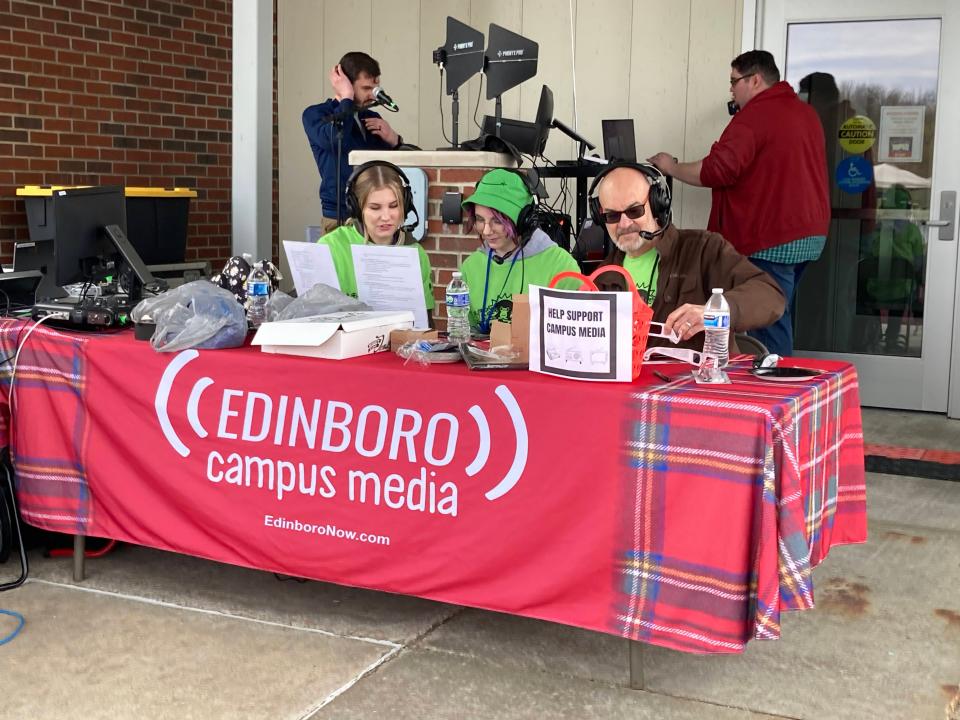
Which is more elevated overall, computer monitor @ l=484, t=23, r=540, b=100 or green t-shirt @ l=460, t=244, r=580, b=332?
computer monitor @ l=484, t=23, r=540, b=100

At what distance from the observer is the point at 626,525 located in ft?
7.64

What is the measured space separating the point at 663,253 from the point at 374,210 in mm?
998

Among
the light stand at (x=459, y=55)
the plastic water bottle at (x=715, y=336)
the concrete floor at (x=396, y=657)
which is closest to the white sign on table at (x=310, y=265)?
the concrete floor at (x=396, y=657)

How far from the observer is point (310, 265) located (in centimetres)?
330

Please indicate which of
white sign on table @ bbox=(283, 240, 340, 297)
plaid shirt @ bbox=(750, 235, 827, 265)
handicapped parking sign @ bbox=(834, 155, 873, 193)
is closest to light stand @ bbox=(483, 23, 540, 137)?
plaid shirt @ bbox=(750, 235, 827, 265)

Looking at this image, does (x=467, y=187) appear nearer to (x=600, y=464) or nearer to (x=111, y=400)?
(x=111, y=400)

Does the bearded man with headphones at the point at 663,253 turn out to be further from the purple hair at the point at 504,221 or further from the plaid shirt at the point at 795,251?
the plaid shirt at the point at 795,251

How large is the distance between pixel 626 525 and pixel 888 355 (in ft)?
11.8

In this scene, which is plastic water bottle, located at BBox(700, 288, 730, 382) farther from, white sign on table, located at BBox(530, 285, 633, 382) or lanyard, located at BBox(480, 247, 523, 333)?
lanyard, located at BBox(480, 247, 523, 333)

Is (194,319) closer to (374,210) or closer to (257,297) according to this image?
(257,297)

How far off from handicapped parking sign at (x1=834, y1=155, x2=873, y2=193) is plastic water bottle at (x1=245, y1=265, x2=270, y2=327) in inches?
132

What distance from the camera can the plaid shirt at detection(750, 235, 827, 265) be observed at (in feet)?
15.9

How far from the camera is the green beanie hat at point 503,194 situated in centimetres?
331

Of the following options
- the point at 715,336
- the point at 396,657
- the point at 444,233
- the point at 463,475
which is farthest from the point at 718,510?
the point at 444,233
